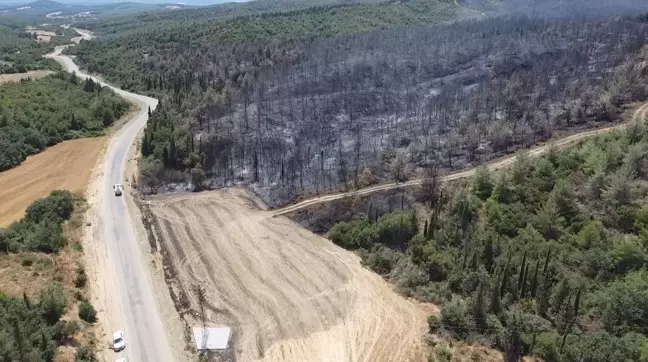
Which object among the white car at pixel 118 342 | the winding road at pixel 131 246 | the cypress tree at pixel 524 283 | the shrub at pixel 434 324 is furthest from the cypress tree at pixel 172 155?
the cypress tree at pixel 524 283

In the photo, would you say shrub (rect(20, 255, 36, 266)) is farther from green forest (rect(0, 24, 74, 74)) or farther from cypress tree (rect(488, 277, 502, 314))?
green forest (rect(0, 24, 74, 74))

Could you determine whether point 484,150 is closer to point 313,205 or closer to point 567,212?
point 567,212

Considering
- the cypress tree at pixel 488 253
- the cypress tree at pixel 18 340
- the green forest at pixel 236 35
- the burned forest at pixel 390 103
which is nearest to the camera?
the cypress tree at pixel 18 340

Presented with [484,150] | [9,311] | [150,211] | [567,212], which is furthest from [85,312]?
[484,150]

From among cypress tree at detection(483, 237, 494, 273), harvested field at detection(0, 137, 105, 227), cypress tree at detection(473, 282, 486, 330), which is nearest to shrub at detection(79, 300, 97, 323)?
harvested field at detection(0, 137, 105, 227)

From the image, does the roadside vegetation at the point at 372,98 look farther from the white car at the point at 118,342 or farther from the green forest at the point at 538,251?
the white car at the point at 118,342
